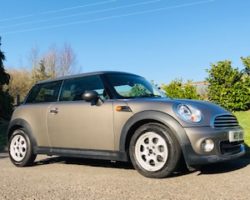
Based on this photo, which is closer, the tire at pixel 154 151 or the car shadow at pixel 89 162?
the tire at pixel 154 151

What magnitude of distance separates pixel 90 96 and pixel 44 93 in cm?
157

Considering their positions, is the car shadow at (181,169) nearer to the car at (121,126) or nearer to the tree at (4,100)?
the car at (121,126)

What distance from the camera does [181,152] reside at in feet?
18.6

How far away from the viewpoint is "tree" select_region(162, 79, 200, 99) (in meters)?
14.9

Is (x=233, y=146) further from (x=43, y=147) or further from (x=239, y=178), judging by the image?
(x=43, y=147)

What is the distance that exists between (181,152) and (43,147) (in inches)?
107

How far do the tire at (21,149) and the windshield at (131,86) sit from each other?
197cm

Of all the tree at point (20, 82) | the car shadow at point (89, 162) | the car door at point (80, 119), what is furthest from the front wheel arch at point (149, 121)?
the tree at point (20, 82)

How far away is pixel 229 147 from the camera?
591 centimetres

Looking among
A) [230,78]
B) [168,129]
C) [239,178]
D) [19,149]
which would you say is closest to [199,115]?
[168,129]

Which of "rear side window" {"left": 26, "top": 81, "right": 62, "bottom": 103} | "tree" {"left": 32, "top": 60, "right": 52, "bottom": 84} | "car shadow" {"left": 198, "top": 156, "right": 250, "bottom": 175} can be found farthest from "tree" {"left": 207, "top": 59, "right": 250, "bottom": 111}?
"tree" {"left": 32, "top": 60, "right": 52, "bottom": 84}

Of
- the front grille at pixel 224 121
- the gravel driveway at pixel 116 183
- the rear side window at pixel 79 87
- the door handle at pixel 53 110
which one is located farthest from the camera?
the door handle at pixel 53 110

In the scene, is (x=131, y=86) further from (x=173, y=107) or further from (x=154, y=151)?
(x=154, y=151)

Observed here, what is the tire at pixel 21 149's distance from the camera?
7.54 meters
